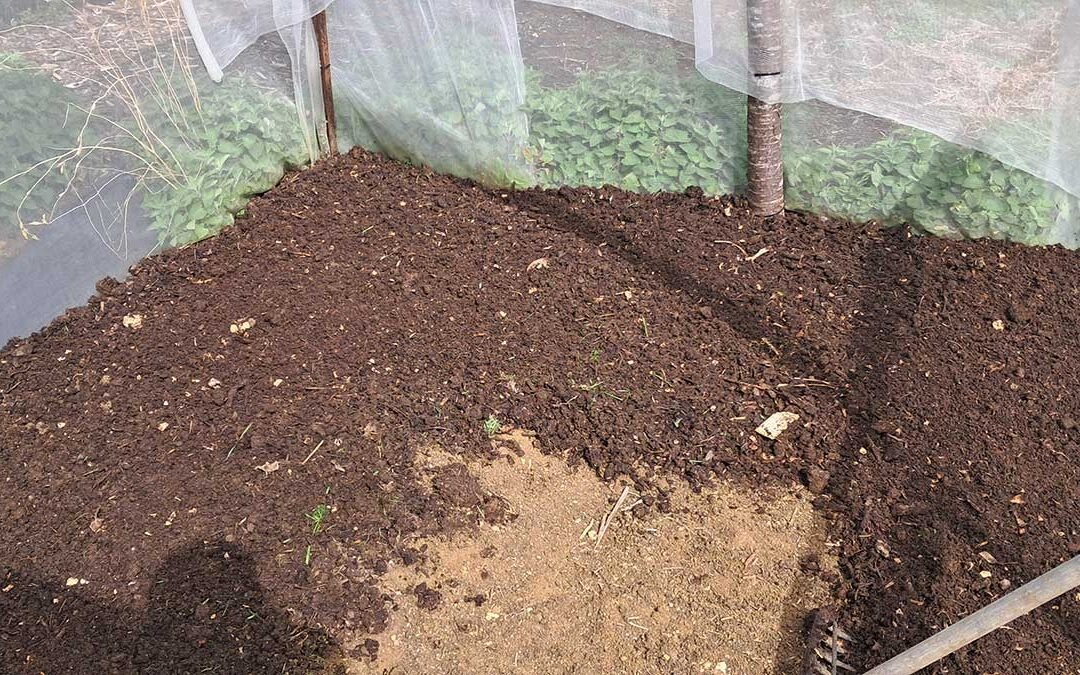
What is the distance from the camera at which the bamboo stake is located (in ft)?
5.39

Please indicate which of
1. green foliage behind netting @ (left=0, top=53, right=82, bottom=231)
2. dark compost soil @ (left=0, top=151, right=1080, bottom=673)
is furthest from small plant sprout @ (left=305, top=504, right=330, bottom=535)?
green foliage behind netting @ (left=0, top=53, right=82, bottom=231)

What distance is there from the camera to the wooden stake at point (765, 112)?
11.9ft

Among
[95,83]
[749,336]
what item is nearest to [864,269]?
[749,336]

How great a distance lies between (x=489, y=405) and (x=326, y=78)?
2160mm

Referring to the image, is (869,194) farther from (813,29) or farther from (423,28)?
(423,28)

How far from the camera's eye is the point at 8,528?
3.11m

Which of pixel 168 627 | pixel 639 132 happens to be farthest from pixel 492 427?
pixel 639 132

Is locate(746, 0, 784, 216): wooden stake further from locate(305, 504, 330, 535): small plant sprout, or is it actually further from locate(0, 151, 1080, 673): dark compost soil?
locate(305, 504, 330, 535): small plant sprout

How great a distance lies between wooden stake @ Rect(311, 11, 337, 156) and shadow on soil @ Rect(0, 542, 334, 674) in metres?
2.55

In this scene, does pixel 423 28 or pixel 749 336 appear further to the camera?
pixel 423 28

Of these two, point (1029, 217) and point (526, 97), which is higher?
point (526, 97)

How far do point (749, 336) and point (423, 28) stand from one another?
214 cm

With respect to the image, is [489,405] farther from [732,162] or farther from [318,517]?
[732,162]

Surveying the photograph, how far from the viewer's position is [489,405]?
135 inches
